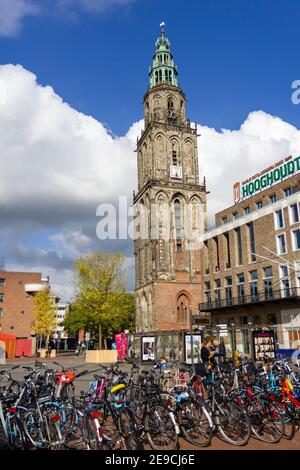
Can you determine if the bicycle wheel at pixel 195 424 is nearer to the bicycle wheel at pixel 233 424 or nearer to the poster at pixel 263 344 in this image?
the bicycle wheel at pixel 233 424

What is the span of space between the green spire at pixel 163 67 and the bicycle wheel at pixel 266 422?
65.9 metres

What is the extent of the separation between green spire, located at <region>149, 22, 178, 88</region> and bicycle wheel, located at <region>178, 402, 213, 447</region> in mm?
66072

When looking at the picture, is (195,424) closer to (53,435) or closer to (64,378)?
(53,435)

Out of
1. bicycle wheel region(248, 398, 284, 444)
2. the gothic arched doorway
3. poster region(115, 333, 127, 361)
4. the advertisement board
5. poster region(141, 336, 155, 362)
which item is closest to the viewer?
bicycle wheel region(248, 398, 284, 444)

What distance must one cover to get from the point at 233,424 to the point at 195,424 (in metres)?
0.78

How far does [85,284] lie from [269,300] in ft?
71.8

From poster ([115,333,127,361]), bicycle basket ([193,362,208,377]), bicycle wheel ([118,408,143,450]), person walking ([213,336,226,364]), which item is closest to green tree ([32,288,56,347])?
poster ([115,333,127,361])

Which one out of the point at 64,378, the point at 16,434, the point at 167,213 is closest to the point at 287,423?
the point at 16,434

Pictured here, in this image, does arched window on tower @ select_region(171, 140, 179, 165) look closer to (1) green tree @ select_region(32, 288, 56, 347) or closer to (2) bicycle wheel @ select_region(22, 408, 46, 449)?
(1) green tree @ select_region(32, 288, 56, 347)

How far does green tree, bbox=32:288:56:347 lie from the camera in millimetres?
51750

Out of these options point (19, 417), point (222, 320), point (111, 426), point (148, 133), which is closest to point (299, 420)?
point (111, 426)

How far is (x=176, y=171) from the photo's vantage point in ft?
200

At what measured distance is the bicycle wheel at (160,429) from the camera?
7.38 metres

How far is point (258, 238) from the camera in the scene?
37.5 meters
